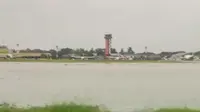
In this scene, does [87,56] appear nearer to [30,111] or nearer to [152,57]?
[152,57]

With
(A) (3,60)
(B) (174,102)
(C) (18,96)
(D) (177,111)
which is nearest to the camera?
(D) (177,111)

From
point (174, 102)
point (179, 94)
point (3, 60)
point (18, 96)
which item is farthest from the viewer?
point (3, 60)

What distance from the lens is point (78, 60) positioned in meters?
120

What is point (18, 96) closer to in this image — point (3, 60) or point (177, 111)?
point (177, 111)

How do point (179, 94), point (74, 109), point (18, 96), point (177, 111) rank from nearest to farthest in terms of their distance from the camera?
point (74, 109) → point (177, 111) → point (18, 96) → point (179, 94)

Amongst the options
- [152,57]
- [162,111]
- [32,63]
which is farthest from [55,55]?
[162,111]

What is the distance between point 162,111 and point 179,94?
14481 mm

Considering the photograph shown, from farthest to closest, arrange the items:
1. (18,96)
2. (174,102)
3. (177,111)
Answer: (18,96)
(174,102)
(177,111)

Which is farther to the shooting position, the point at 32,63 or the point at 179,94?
the point at 32,63

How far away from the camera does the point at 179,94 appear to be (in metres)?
36.7

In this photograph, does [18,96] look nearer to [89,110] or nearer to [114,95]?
[114,95]

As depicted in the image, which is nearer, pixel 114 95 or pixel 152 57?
pixel 114 95

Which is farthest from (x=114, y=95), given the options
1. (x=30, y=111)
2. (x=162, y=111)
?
(x=30, y=111)

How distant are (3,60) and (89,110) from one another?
9838 centimetres
